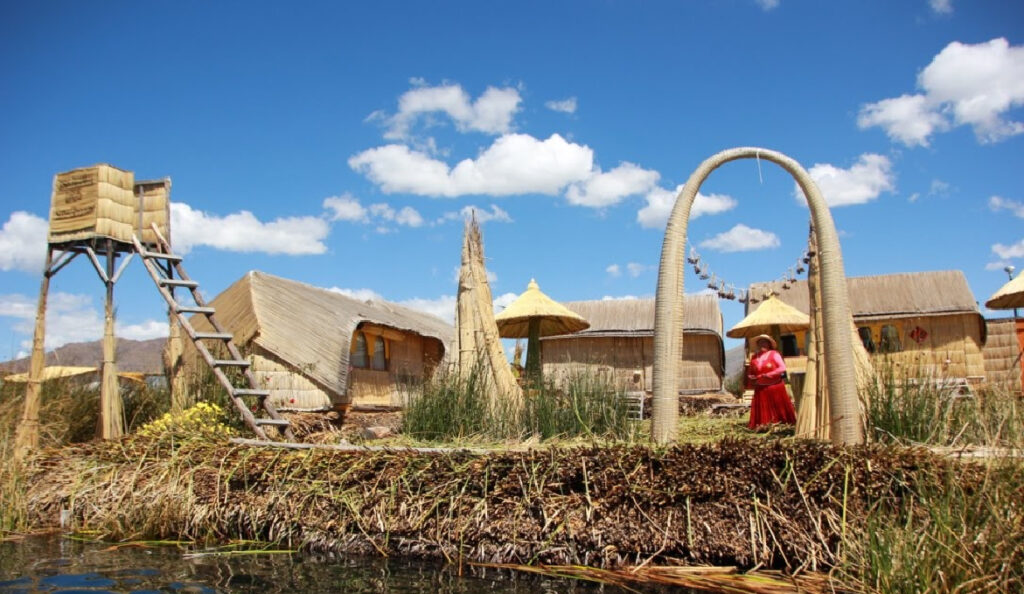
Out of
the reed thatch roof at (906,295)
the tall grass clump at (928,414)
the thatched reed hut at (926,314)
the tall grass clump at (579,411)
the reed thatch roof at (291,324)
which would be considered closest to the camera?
the tall grass clump at (928,414)

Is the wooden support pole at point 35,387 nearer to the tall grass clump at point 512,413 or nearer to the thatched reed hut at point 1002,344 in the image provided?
the tall grass clump at point 512,413

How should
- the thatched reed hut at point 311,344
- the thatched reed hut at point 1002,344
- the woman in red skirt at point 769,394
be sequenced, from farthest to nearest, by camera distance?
the thatched reed hut at point 1002,344 < the thatched reed hut at point 311,344 < the woman in red skirt at point 769,394

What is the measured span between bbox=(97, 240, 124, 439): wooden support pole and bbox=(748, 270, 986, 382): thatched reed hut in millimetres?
14405

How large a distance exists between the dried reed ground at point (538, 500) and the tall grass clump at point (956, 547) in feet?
0.71

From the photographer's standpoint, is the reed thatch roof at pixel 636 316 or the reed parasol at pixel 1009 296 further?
the reed thatch roof at pixel 636 316

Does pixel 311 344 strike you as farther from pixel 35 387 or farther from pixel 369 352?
pixel 35 387

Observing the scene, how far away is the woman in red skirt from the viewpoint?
7.92m

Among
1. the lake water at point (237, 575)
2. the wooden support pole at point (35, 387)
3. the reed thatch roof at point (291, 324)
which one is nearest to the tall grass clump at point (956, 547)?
the lake water at point (237, 575)

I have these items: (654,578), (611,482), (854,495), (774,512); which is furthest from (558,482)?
(854,495)

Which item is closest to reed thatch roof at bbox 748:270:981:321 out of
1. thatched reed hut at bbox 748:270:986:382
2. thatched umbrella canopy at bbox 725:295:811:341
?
thatched reed hut at bbox 748:270:986:382

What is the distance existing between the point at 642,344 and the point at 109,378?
14.6 metres

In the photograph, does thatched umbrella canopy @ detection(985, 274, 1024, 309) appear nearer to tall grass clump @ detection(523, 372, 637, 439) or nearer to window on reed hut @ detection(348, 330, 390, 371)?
tall grass clump @ detection(523, 372, 637, 439)

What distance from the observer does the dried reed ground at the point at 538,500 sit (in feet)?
15.3

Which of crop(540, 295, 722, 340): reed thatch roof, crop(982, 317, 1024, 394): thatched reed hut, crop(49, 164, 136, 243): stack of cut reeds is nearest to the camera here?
crop(49, 164, 136, 243): stack of cut reeds
